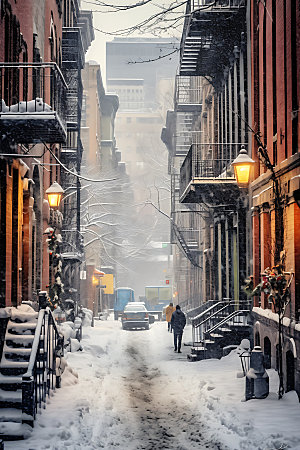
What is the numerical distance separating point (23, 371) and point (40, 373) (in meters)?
0.30

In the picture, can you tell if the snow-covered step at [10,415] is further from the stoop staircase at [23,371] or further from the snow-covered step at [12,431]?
the snow-covered step at [12,431]

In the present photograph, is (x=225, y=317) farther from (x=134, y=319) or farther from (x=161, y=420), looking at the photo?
(x=134, y=319)

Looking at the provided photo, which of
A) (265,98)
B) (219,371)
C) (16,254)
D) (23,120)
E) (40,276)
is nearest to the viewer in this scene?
(23,120)

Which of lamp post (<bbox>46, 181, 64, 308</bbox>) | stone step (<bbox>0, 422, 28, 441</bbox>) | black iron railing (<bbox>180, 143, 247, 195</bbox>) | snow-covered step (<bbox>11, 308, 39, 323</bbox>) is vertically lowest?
stone step (<bbox>0, 422, 28, 441</bbox>)

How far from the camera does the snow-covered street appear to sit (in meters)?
9.41

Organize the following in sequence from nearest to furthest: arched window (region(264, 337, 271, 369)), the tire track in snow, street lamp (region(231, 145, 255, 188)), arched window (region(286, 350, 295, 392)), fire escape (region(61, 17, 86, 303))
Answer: the tire track in snow, arched window (region(286, 350, 295, 392)), street lamp (region(231, 145, 255, 188)), arched window (region(264, 337, 271, 369)), fire escape (region(61, 17, 86, 303))

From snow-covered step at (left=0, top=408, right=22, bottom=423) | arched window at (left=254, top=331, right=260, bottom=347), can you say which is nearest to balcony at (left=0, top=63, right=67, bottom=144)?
snow-covered step at (left=0, top=408, right=22, bottom=423)

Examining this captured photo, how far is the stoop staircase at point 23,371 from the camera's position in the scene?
9875mm

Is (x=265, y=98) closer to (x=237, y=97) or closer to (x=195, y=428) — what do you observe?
(x=237, y=97)

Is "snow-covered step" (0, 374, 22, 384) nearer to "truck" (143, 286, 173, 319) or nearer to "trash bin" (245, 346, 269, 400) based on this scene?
"trash bin" (245, 346, 269, 400)

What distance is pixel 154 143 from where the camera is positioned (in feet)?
376

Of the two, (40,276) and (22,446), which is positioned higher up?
(40,276)

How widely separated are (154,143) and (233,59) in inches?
3675

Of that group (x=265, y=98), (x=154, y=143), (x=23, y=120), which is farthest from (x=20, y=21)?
(x=154, y=143)
